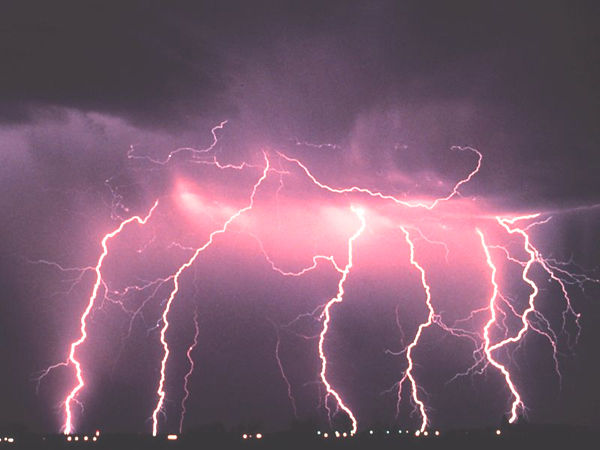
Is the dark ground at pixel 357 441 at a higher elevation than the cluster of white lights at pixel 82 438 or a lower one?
lower

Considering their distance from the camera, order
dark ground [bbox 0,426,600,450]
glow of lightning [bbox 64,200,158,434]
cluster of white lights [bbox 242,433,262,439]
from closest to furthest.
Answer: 1. dark ground [bbox 0,426,600,450]
2. cluster of white lights [bbox 242,433,262,439]
3. glow of lightning [bbox 64,200,158,434]

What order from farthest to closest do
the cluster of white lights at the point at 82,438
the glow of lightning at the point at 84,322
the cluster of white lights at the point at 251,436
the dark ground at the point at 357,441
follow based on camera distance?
the glow of lightning at the point at 84,322
the cluster of white lights at the point at 251,436
the cluster of white lights at the point at 82,438
the dark ground at the point at 357,441

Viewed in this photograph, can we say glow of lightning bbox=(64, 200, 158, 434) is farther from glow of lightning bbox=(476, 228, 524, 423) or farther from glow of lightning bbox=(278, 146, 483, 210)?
glow of lightning bbox=(476, 228, 524, 423)

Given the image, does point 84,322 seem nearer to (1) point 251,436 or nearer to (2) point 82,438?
(2) point 82,438

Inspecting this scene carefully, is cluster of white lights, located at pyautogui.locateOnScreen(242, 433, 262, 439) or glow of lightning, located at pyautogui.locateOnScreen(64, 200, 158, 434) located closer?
cluster of white lights, located at pyautogui.locateOnScreen(242, 433, 262, 439)

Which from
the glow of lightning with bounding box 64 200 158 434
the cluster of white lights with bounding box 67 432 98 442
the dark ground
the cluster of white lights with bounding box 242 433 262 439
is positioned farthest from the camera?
the glow of lightning with bounding box 64 200 158 434

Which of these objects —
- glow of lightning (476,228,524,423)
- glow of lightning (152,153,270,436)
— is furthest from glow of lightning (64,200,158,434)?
glow of lightning (476,228,524,423)

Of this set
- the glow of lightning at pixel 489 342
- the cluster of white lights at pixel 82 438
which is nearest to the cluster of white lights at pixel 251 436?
the cluster of white lights at pixel 82 438

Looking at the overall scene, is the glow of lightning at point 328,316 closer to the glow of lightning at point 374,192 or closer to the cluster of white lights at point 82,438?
the glow of lightning at point 374,192

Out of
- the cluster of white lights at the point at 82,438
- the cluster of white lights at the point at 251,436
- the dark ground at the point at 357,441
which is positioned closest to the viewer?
the dark ground at the point at 357,441

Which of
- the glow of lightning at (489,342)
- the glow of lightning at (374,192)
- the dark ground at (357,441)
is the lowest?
the dark ground at (357,441)

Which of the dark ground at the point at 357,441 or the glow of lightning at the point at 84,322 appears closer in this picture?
the dark ground at the point at 357,441

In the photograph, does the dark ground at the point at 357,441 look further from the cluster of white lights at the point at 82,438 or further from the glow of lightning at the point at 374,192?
the glow of lightning at the point at 374,192

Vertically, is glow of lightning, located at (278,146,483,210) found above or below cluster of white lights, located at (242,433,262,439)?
above
